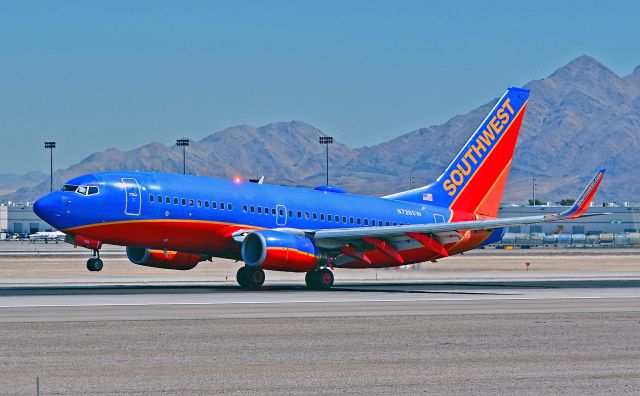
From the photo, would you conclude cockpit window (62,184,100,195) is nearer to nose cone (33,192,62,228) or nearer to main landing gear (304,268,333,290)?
nose cone (33,192,62,228)

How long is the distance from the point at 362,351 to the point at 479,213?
38.0 m

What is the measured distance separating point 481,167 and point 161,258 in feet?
59.6

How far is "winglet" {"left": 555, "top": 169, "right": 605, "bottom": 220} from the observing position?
51.8 m

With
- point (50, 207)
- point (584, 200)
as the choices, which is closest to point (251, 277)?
point (50, 207)

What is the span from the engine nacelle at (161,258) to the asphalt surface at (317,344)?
8621 millimetres

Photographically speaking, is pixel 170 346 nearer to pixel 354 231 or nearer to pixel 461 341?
pixel 461 341

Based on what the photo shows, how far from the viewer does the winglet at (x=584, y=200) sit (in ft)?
170

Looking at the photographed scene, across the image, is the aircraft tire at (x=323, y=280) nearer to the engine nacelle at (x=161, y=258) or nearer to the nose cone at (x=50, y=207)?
the engine nacelle at (x=161, y=258)

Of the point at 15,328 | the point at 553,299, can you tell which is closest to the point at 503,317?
the point at 553,299

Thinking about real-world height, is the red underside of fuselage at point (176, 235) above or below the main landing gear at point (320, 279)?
above

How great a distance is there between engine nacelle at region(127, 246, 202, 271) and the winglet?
17.2m

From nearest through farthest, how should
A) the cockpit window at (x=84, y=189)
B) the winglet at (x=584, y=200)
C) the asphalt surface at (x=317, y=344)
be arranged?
the asphalt surface at (x=317, y=344) → the cockpit window at (x=84, y=189) → the winglet at (x=584, y=200)

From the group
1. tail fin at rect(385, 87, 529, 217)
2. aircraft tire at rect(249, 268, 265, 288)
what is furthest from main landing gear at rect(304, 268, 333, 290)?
tail fin at rect(385, 87, 529, 217)

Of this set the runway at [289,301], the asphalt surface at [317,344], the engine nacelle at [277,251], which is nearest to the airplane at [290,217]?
the engine nacelle at [277,251]
